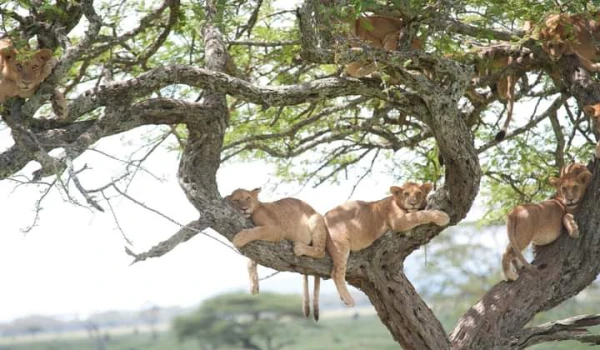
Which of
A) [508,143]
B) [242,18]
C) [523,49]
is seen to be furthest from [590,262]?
[242,18]

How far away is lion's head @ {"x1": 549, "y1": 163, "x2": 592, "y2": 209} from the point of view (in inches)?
300

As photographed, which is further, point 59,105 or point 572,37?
point 572,37

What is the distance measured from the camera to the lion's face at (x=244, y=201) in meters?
6.54

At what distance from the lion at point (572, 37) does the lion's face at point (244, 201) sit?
8.82ft

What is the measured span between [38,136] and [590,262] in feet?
13.8

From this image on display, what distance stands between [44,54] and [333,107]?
366 cm

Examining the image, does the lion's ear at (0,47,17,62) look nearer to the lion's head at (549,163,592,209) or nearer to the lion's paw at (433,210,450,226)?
the lion's paw at (433,210,450,226)

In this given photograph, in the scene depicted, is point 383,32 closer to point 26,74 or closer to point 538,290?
point 538,290

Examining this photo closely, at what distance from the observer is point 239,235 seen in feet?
20.8

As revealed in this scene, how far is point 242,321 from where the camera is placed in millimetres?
15961

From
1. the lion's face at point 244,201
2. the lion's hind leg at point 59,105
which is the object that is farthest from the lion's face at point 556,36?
the lion's hind leg at point 59,105

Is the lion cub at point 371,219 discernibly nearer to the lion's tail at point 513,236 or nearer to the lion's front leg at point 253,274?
the lion's front leg at point 253,274

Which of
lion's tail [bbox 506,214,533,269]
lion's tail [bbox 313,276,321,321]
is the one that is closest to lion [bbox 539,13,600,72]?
lion's tail [bbox 506,214,533,269]

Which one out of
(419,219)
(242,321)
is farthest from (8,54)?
(242,321)
